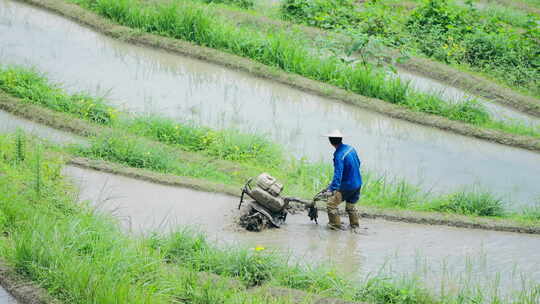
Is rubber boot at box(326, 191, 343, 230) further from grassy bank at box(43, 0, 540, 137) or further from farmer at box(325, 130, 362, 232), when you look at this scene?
grassy bank at box(43, 0, 540, 137)

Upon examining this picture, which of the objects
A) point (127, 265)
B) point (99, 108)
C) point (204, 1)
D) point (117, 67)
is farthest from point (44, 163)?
point (204, 1)

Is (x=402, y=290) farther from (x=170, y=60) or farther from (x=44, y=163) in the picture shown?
(x=170, y=60)

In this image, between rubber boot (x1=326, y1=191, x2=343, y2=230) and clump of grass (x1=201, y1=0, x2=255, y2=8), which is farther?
clump of grass (x1=201, y1=0, x2=255, y2=8)

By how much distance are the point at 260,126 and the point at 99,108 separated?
221cm

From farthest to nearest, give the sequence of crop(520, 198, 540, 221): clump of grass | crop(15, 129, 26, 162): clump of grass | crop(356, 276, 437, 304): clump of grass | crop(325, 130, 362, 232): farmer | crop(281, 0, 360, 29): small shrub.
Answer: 1. crop(281, 0, 360, 29): small shrub
2. crop(520, 198, 540, 221): clump of grass
3. crop(15, 129, 26, 162): clump of grass
4. crop(325, 130, 362, 232): farmer
5. crop(356, 276, 437, 304): clump of grass

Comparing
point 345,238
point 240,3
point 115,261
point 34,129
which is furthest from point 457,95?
point 115,261

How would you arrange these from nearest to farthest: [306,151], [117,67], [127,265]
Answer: [127,265]
[306,151]
[117,67]

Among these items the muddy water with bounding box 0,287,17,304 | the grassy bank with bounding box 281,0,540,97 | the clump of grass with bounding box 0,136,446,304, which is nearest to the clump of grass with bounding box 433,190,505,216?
the clump of grass with bounding box 0,136,446,304

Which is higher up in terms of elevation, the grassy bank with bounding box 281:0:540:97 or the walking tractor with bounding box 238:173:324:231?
the grassy bank with bounding box 281:0:540:97

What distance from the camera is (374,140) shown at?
10.6 m

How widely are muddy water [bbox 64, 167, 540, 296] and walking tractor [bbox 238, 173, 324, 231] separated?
4.1 inches

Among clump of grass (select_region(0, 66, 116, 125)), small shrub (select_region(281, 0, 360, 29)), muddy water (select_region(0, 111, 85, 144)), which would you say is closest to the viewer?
muddy water (select_region(0, 111, 85, 144))

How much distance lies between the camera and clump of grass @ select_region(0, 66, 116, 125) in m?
10.3

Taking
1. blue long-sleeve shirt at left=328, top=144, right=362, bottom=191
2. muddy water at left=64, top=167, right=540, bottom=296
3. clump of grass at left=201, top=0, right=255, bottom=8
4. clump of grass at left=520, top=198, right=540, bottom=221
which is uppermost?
clump of grass at left=201, top=0, right=255, bottom=8
